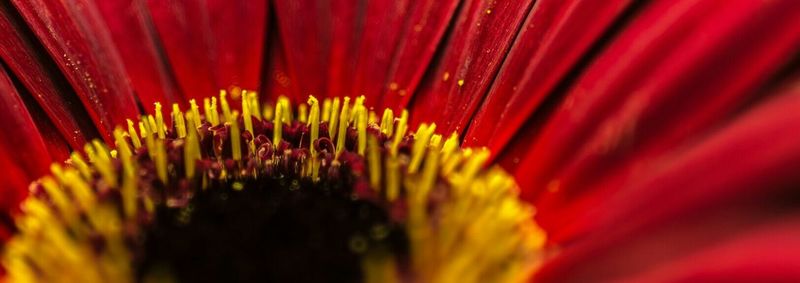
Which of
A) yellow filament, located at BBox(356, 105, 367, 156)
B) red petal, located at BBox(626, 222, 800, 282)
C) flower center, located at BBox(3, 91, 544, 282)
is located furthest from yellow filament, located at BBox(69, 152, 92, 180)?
red petal, located at BBox(626, 222, 800, 282)

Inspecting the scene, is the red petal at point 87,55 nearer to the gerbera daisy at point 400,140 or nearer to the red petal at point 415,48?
the gerbera daisy at point 400,140

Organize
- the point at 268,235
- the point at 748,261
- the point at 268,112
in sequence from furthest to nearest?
the point at 268,112 → the point at 268,235 → the point at 748,261

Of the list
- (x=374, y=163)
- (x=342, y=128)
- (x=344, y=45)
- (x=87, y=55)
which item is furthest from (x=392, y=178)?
(x=87, y=55)

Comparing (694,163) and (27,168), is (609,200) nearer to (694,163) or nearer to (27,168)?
(694,163)

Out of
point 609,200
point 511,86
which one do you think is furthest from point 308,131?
point 609,200

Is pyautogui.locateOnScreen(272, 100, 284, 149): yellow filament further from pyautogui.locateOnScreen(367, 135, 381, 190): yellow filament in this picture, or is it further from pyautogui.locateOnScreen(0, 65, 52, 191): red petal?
pyautogui.locateOnScreen(0, 65, 52, 191): red petal

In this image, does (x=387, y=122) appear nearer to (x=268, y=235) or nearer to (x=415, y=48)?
(x=415, y=48)
